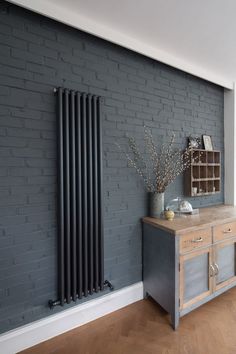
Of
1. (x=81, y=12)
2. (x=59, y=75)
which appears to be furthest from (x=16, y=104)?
(x=81, y=12)

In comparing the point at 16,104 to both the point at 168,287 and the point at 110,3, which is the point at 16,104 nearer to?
the point at 110,3

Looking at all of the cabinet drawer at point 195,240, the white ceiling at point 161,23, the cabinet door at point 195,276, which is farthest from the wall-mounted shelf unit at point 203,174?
the white ceiling at point 161,23

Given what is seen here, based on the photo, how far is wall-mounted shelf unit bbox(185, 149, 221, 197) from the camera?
8.66 feet

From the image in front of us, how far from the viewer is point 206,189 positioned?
283 centimetres

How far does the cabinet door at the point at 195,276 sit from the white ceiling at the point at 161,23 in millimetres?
2075

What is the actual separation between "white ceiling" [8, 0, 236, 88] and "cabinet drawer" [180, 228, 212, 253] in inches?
73.2

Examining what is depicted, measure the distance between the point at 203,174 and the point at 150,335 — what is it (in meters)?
1.94

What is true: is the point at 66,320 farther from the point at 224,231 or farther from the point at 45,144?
the point at 224,231

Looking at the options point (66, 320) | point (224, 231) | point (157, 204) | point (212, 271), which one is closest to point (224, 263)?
point (212, 271)

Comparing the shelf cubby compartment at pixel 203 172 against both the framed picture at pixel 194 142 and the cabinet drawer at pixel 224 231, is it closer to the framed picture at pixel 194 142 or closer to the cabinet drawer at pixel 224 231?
the framed picture at pixel 194 142

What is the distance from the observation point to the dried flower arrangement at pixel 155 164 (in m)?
2.26

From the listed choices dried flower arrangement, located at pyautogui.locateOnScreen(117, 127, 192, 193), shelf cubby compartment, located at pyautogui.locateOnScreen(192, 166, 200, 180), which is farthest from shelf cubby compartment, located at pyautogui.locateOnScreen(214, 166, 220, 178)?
dried flower arrangement, located at pyautogui.locateOnScreen(117, 127, 192, 193)

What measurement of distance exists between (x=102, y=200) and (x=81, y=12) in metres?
1.61

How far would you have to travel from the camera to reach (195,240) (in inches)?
77.2
